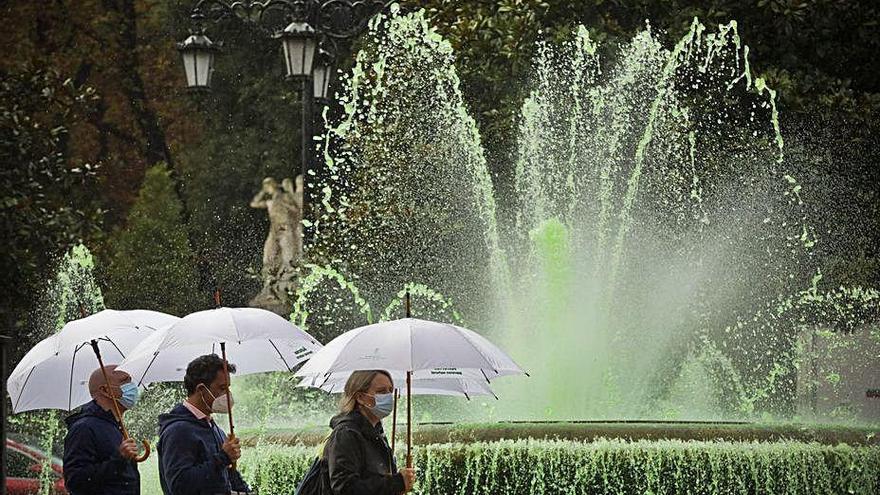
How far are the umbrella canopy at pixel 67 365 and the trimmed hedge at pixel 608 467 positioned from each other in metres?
2.11

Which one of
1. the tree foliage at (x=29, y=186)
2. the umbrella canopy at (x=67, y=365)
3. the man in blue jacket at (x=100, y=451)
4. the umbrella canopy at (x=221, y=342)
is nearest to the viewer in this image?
the man in blue jacket at (x=100, y=451)

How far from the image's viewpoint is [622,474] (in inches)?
455

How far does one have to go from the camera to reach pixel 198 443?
823 cm

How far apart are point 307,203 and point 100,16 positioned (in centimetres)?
1981

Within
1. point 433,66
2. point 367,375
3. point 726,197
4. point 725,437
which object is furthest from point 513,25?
point 367,375

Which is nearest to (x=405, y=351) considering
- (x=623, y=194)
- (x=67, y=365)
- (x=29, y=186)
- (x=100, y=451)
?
(x=100, y=451)

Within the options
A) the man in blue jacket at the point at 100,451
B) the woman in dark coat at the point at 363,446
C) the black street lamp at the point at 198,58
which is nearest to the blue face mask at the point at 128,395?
the man in blue jacket at the point at 100,451

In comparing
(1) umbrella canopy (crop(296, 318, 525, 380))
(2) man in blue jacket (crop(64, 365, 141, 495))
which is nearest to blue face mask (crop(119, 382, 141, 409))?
(2) man in blue jacket (crop(64, 365, 141, 495))

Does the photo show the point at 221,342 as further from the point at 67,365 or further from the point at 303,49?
the point at 303,49

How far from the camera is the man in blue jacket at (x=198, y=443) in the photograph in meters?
8.16

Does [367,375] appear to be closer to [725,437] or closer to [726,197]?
[725,437]

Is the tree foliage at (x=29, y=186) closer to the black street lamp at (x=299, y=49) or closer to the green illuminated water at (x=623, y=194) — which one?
the green illuminated water at (x=623, y=194)

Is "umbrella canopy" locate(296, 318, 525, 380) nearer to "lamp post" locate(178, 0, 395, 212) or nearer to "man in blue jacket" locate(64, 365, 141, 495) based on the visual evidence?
"man in blue jacket" locate(64, 365, 141, 495)

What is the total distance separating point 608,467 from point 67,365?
3.27 metres
